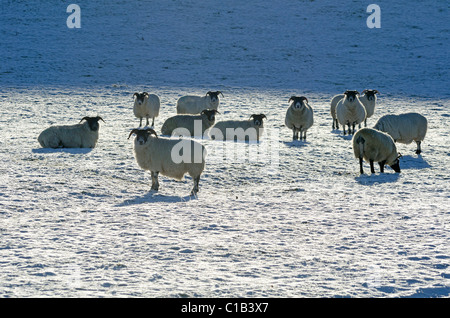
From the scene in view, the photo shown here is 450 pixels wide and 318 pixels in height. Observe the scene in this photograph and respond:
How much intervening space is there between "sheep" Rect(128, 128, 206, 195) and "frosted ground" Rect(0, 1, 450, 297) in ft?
1.21

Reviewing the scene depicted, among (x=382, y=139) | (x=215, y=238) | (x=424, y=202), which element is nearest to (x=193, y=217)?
(x=215, y=238)

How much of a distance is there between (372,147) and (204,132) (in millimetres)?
5782

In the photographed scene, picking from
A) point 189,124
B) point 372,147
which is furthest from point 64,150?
point 372,147

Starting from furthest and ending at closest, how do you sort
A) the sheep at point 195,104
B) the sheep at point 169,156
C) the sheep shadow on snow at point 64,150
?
the sheep at point 195,104
the sheep shadow on snow at point 64,150
the sheep at point 169,156

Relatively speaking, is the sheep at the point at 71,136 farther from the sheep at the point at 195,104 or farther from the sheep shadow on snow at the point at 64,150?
the sheep at the point at 195,104

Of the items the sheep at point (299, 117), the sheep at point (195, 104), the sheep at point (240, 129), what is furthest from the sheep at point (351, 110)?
the sheep at point (195, 104)

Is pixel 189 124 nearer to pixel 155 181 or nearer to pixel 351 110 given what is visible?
pixel 351 110

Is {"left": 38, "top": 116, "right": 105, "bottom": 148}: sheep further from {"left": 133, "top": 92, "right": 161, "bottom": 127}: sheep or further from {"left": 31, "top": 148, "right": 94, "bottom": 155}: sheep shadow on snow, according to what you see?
{"left": 133, "top": 92, "right": 161, "bottom": 127}: sheep

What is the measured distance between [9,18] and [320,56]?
17774 mm

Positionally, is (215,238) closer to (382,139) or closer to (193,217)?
(193,217)

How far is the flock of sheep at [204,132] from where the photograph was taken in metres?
11.2

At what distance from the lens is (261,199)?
1084cm

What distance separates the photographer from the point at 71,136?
15.1 meters

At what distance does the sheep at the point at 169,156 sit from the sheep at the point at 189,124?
231 inches
